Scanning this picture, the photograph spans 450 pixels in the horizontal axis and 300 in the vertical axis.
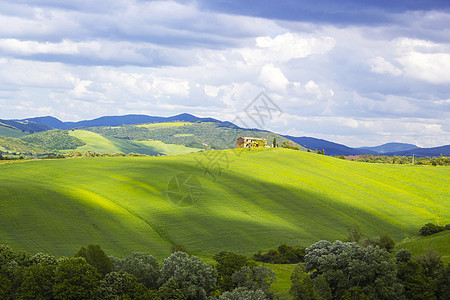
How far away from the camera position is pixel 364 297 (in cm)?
4231

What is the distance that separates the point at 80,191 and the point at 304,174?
235 feet

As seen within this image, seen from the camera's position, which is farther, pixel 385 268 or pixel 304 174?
pixel 304 174

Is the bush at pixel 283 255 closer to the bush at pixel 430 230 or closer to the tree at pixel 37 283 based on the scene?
the tree at pixel 37 283

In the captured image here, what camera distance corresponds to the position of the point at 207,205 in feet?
291

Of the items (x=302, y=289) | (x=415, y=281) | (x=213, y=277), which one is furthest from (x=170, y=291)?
(x=415, y=281)

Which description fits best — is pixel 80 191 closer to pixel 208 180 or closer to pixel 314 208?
pixel 208 180

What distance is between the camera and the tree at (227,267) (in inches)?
1790

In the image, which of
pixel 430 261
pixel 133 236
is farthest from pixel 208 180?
pixel 430 261

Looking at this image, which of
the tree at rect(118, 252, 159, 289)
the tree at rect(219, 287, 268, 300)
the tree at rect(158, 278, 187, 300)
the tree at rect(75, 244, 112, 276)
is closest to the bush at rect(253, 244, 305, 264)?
the tree at rect(118, 252, 159, 289)

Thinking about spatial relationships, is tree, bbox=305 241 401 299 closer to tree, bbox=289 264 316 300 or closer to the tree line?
the tree line

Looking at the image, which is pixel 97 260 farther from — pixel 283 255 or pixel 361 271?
pixel 283 255

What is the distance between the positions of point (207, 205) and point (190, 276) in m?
45.1

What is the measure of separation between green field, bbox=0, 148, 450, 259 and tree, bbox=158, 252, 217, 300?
16729 mm

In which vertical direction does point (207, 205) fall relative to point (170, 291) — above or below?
above
